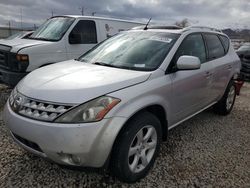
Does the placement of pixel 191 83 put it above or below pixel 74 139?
above

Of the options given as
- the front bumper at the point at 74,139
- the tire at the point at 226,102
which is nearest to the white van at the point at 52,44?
the front bumper at the point at 74,139

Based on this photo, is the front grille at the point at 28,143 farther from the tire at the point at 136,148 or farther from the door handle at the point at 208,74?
the door handle at the point at 208,74

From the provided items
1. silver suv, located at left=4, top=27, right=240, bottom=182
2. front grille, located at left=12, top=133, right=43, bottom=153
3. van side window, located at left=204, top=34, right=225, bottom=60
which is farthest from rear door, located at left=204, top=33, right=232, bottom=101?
front grille, located at left=12, top=133, right=43, bottom=153

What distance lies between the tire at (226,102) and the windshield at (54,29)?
12.6 feet

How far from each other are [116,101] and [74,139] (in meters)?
0.52

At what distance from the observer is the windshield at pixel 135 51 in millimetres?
3049

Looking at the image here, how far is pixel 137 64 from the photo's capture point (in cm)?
303

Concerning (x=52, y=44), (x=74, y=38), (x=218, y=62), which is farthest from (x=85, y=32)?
(x=218, y=62)

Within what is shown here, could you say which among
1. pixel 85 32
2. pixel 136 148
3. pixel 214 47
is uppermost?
pixel 214 47

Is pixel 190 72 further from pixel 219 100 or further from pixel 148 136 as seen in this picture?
pixel 219 100

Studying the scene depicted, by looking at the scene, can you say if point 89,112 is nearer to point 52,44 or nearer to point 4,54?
point 52,44

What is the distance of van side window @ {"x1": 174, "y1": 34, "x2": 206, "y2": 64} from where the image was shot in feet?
11.0

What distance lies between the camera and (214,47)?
4.35 metres

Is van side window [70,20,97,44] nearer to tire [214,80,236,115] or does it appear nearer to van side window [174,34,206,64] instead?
van side window [174,34,206,64]
